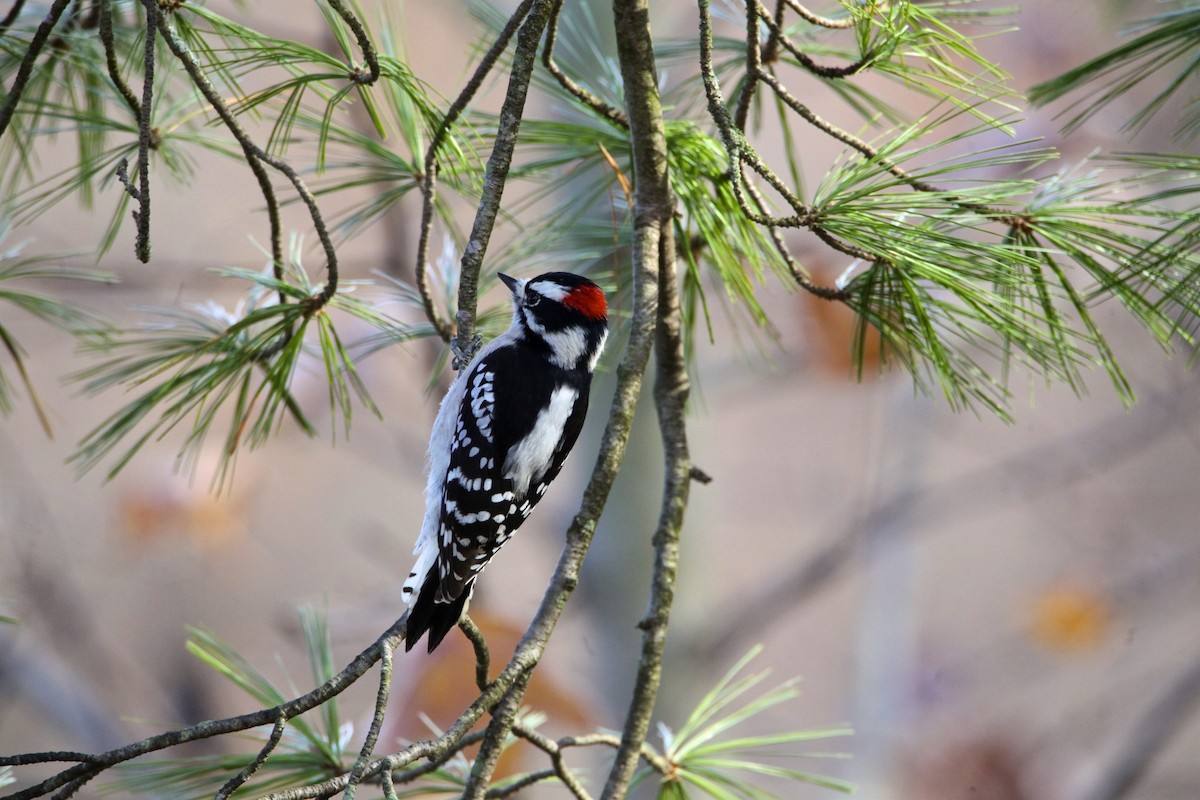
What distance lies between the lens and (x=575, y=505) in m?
3.22

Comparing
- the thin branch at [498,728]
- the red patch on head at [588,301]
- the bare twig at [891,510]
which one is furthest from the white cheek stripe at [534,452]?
the bare twig at [891,510]

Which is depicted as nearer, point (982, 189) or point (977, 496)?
point (982, 189)

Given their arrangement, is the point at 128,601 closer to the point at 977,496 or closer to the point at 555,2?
the point at 977,496

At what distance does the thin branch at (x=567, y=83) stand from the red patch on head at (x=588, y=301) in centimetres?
28

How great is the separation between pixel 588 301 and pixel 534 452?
23cm

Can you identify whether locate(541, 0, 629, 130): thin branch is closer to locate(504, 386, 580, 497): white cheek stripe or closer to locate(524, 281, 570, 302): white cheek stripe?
locate(524, 281, 570, 302): white cheek stripe

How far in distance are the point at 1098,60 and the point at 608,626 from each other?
2.15 metres

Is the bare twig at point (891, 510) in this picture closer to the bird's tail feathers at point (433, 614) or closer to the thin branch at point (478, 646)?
the bird's tail feathers at point (433, 614)

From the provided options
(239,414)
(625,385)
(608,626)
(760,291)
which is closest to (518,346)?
(239,414)

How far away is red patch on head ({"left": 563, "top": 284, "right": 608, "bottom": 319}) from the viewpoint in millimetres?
1406

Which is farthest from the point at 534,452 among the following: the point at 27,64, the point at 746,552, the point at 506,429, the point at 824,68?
the point at 746,552

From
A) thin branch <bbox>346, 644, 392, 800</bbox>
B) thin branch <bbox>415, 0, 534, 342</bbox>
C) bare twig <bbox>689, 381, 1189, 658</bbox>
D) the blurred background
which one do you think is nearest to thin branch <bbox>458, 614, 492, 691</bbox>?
thin branch <bbox>346, 644, 392, 800</bbox>

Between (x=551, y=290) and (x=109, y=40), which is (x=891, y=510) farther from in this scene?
(x=109, y=40)

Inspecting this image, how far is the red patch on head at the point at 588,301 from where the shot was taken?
1.41m
